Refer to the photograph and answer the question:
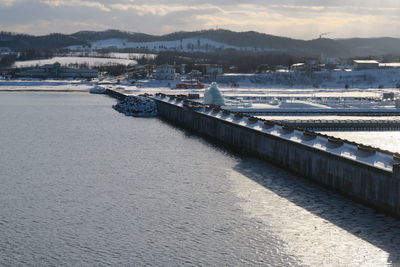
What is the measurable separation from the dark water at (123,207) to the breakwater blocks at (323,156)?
12.0 ft

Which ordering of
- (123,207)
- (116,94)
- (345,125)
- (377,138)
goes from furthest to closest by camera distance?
(116,94) → (345,125) → (377,138) → (123,207)

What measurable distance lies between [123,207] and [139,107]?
7342 cm

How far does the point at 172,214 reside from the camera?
1601 inches

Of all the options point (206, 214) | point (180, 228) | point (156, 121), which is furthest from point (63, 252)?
point (156, 121)

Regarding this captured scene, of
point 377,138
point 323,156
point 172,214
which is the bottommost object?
point 172,214

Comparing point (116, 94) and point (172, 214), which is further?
point (116, 94)

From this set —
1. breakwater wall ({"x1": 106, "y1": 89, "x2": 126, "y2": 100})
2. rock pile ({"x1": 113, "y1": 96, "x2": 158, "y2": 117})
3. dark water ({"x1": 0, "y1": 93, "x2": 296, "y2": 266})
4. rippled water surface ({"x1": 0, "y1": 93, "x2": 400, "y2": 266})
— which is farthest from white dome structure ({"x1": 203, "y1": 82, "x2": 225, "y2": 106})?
breakwater wall ({"x1": 106, "y1": 89, "x2": 126, "y2": 100})

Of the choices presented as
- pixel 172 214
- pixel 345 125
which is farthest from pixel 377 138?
pixel 172 214

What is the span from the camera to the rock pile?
374 ft

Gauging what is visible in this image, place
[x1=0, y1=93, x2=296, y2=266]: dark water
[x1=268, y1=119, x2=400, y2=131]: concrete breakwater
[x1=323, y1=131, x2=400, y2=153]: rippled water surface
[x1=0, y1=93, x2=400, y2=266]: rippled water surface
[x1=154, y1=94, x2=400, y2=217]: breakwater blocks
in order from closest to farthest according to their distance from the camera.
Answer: [x1=0, y1=93, x2=400, y2=266]: rippled water surface
[x1=0, y1=93, x2=296, y2=266]: dark water
[x1=154, y1=94, x2=400, y2=217]: breakwater blocks
[x1=323, y1=131, x2=400, y2=153]: rippled water surface
[x1=268, y1=119, x2=400, y2=131]: concrete breakwater

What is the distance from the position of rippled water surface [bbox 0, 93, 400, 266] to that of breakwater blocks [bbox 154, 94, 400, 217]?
3.59ft

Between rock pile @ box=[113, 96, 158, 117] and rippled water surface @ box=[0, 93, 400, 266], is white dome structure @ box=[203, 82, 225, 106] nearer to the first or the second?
rock pile @ box=[113, 96, 158, 117]

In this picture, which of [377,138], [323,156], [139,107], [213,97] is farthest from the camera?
[139,107]

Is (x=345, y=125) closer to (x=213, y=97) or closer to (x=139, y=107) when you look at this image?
(x=213, y=97)
